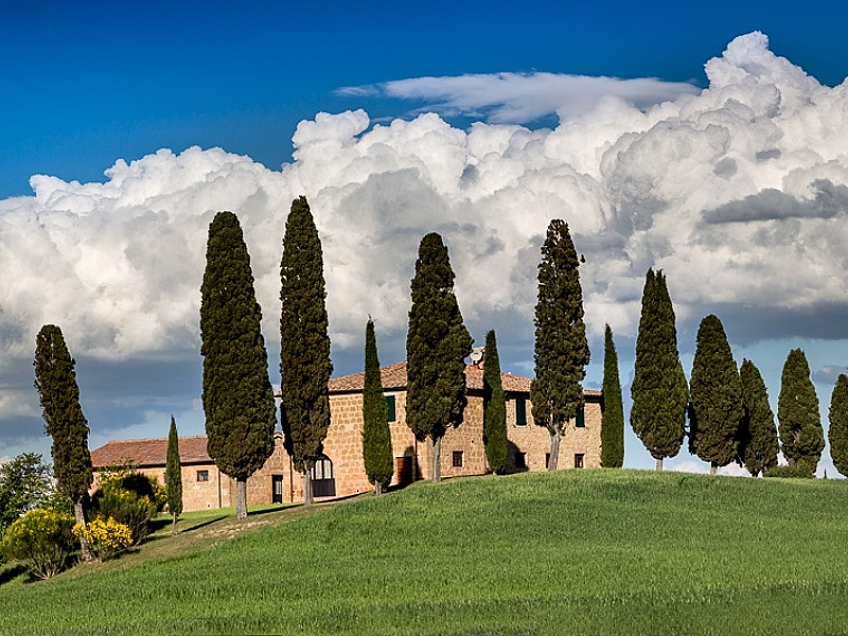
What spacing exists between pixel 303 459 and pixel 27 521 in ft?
34.8

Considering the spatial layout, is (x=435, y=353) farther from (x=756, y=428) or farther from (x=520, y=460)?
(x=756, y=428)

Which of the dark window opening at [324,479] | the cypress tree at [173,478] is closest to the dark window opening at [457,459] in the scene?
the dark window opening at [324,479]

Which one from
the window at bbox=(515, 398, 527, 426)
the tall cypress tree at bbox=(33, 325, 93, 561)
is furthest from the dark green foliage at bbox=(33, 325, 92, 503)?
the window at bbox=(515, 398, 527, 426)

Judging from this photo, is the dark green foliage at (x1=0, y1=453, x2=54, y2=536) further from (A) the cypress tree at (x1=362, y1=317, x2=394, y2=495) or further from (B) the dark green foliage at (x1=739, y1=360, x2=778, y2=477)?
(B) the dark green foliage at (x1=739, y1=360, x2=778, y2=477)


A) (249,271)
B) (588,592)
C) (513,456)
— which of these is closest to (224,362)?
(249,271)

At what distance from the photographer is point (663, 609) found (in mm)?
23750

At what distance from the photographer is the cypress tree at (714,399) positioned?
197 feet

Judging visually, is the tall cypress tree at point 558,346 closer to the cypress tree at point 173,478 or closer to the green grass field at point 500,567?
the green grass field at point 500,567

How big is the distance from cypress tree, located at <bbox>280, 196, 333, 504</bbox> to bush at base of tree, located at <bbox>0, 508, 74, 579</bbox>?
937cm

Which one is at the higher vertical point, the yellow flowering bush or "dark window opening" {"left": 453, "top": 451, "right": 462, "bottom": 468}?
"dark window opening" {"left": 453, "top": 451, "right": 462, "bottom": 468}

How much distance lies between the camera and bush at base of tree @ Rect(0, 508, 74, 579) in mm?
43312

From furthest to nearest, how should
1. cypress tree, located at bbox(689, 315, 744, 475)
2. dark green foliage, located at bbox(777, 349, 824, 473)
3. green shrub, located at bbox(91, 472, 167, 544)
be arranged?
dark green foliage, located at bbox(777, 349, 824, 473)
cypress tree, located at bbox(689, 315, 744, 475)
green shrub, located at bbox(91, 472, 167, 544)

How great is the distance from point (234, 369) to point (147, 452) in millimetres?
24796

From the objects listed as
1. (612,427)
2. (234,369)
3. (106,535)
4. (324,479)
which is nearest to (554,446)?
(612,427)
